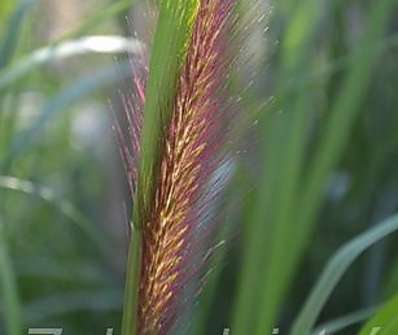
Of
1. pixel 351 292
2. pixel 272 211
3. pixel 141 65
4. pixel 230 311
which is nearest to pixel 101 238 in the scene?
pixel 230 311

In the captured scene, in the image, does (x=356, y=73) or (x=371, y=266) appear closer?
(x=356, y=73)

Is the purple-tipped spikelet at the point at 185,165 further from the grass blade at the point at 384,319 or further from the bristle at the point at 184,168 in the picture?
the grass blade at the point at 384,319

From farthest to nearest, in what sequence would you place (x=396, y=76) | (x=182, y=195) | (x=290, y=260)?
(x=396, y=76), (x=290, y=260), (x=182, y=195)

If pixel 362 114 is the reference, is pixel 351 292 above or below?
below

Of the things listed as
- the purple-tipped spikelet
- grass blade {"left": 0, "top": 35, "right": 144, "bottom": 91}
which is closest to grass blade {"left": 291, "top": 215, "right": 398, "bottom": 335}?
the purple-tipped spikelet

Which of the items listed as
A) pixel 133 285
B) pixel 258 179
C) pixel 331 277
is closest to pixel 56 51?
pixel 258 179

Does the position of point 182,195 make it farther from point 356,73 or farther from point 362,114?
point 362,114
